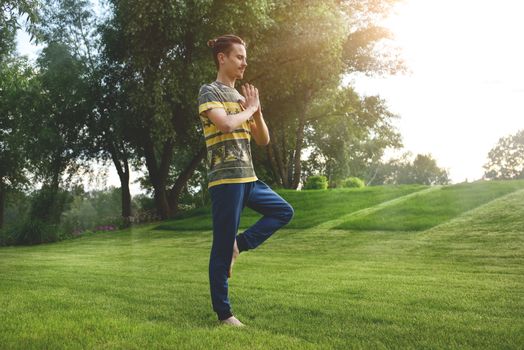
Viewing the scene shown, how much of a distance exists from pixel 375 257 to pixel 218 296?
6795 millimetres

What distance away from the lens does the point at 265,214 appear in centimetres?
418

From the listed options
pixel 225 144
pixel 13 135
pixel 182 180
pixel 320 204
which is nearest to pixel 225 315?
pixel 225 144

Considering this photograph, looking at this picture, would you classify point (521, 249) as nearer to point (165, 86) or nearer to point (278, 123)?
point (165, 86)

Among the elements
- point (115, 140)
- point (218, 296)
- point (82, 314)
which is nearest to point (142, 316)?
point (82, 314)

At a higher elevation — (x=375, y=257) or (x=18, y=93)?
(x=18, y=93)

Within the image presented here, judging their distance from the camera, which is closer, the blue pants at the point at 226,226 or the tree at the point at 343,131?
the blue pants at the point at 226,226

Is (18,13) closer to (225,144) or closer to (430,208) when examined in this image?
(225,144)

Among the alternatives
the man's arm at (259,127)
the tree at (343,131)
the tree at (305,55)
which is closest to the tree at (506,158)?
the tree at (343,131)

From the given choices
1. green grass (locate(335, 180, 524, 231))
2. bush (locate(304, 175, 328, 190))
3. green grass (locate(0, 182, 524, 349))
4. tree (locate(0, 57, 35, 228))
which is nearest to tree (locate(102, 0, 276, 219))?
tree (locate(0, 57, 35, 228))

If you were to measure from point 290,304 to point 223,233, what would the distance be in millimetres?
1216

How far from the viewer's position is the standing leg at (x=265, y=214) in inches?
161

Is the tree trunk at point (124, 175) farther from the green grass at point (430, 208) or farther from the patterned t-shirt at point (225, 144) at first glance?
the patterned t-shirt at point (225, 144)

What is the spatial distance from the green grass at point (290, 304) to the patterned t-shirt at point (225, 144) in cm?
117

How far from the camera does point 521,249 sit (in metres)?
9.60
